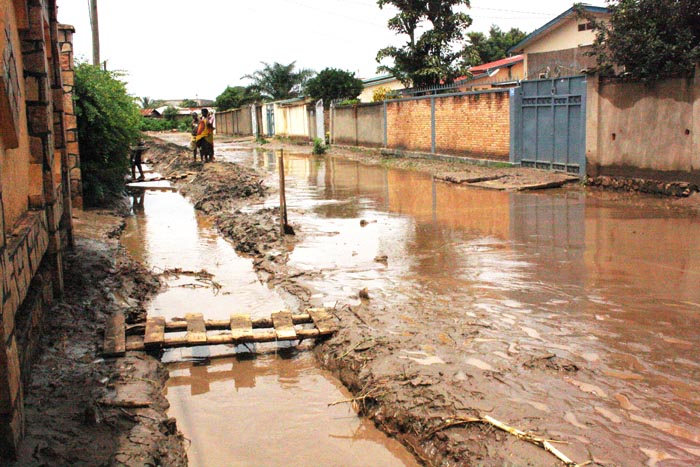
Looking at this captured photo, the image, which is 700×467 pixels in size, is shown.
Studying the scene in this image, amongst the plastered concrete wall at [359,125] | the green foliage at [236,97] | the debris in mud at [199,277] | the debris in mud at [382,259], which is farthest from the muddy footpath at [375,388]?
the green foliage at [236,97]

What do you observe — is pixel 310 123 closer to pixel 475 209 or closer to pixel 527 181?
pixel 527 181

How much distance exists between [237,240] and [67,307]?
4835 mm

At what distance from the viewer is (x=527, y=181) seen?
14969 millimetres

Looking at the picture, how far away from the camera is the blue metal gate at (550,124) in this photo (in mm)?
14836

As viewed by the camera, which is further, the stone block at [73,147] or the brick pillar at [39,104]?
the stone block at [73,147]

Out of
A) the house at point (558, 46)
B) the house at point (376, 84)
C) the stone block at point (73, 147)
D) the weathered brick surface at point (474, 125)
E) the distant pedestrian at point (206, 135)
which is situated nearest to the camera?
the stone block at point (73, 147)

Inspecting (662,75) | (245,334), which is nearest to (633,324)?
(245,334)

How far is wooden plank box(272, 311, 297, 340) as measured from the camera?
19.0 ft

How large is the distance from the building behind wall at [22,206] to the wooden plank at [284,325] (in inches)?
74.9

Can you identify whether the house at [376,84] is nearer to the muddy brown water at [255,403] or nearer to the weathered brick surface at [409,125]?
the weathered brick surface at [409,125]

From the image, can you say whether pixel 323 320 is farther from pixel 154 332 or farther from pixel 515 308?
pixel 515 308

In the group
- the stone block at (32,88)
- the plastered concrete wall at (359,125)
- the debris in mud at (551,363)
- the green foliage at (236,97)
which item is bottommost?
the debris in mud at (551,363)

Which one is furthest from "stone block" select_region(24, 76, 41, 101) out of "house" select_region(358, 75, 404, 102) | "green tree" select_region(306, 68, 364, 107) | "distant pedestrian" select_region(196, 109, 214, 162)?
"house" select_region(358, 75, 404, 102)

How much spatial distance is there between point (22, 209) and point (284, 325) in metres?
2.35
